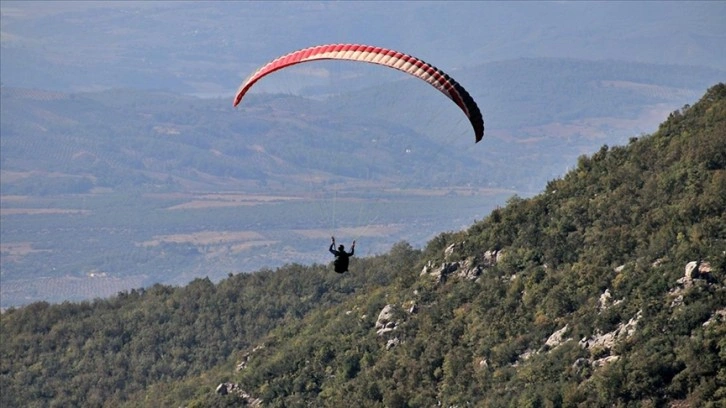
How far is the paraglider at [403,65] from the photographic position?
48.3 meters

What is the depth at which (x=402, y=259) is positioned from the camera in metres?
88.2

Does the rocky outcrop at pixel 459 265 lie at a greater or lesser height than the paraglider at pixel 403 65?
lesser

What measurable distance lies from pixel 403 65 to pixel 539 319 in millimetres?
15659

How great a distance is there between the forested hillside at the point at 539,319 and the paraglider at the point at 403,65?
10164 mm

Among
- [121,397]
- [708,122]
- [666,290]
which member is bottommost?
[121,397]

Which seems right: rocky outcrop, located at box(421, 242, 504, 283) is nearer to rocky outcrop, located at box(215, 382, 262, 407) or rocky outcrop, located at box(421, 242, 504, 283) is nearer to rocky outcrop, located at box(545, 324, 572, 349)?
rocky outcrop, located at box(545, 324, 572, 349)

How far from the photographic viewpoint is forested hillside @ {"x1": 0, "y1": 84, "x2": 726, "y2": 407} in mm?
53281

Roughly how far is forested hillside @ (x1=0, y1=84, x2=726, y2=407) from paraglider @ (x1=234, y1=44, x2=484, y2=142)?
33.3 feet

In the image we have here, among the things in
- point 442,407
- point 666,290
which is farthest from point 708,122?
point 442,407

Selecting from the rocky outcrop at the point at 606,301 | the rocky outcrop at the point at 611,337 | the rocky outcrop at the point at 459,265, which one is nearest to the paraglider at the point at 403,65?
the rocky outcrop at the point at 611,337

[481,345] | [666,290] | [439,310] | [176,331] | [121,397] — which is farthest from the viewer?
[176,331]

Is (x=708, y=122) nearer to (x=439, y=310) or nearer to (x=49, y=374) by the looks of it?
(x=439, y=310)

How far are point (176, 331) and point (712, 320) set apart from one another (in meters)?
47.0

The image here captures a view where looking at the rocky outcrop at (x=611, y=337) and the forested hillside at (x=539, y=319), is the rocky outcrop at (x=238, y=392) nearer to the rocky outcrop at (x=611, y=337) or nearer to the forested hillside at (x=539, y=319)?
the forested hillside at (x=539, y=319)
